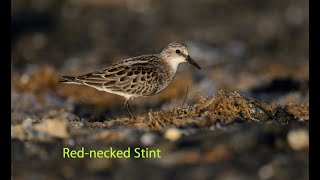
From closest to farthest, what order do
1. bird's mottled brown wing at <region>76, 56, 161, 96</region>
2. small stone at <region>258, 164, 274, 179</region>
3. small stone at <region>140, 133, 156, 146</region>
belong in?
small stone at <region>258, 164, 274, 179</region> → small stone at <region>140, 133, 156, 146</region> → bird's mottled brown wing at <region>76, 56, 161, 96</region>

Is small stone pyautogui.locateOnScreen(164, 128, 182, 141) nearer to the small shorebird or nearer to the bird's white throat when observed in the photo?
the small shorebird

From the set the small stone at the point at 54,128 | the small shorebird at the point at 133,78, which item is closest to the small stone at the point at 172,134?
the small stone at the point at 54,128

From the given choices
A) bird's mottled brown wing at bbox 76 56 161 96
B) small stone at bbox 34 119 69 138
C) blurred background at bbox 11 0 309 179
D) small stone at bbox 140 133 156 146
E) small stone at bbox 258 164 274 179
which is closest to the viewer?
small stone at bbox 258 164 274 179

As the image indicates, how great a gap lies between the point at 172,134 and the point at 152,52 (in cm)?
967

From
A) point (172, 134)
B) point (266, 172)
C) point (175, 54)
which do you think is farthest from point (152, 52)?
point (266, 172)

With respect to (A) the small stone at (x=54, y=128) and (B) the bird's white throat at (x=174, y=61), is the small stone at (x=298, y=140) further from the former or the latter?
(B) the bird's white throat at (x=174, y=61)

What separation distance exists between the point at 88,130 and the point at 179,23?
1265 cm

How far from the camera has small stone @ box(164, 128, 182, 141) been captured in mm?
9500

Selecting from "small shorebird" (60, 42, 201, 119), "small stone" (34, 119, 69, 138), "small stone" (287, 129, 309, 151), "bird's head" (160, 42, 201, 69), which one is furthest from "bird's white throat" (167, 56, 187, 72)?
"small stone" (287, 129, 309, 151)

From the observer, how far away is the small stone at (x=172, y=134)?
9.50m

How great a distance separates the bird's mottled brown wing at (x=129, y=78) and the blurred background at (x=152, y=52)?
18.9 inches

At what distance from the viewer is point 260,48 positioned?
20203 millimetres

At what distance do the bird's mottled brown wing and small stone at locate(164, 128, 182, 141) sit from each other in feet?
7.28

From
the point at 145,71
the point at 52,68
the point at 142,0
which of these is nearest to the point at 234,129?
the point at 145,71
